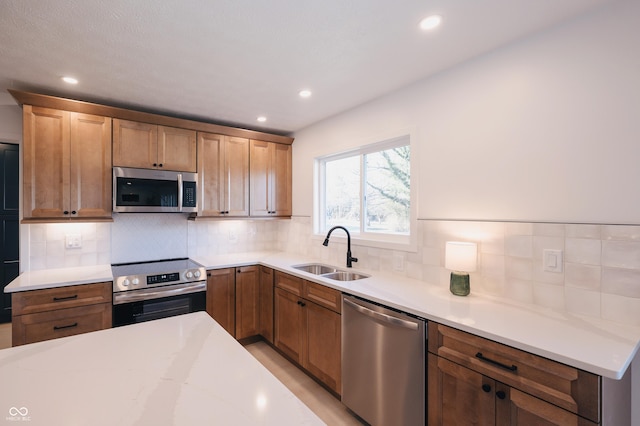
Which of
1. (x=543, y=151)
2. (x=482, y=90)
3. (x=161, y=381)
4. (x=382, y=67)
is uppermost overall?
(x=382, y=67)

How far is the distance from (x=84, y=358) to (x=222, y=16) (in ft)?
5.42

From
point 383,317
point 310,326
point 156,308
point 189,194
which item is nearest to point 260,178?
point 189,194

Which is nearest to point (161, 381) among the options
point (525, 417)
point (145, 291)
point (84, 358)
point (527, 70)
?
point (84, 358)

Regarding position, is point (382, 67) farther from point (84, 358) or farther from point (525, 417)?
point (84, 358)

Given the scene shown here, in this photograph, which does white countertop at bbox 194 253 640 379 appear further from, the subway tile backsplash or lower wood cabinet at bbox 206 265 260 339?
lower wood cabinet at bbox 206 265 260 339

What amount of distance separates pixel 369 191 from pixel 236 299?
5.66 ft

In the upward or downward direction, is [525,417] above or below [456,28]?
below

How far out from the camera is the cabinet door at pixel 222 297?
2976 mm

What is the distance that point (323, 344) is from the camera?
7.97 feet

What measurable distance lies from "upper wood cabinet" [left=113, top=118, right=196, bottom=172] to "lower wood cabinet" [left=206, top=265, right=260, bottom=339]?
1159 millimetres

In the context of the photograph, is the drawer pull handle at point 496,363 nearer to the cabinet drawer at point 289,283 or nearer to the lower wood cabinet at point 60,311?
the cabinet drawer at point 289,283

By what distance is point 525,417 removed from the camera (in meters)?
1.28

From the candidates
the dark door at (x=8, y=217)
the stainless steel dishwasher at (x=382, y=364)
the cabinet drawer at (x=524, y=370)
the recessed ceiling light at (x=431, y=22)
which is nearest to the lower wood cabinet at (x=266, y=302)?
the stainless steel dishwasher at (x=382, y=364)

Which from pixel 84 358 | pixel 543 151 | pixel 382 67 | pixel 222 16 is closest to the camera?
pixel 84 358
